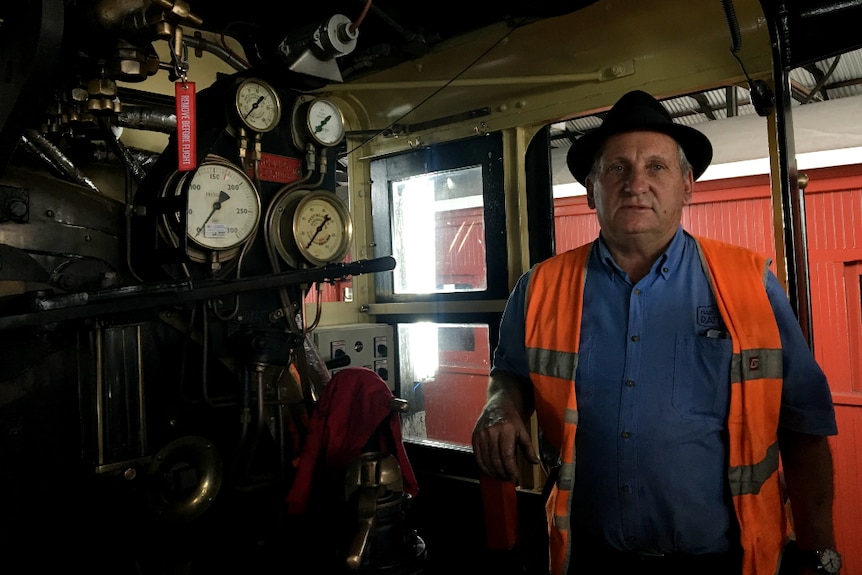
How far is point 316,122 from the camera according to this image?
2422mm

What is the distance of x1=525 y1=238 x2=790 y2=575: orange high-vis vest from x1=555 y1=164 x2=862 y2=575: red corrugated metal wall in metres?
2.55

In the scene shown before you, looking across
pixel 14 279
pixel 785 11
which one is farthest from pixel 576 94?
pixel 14 279

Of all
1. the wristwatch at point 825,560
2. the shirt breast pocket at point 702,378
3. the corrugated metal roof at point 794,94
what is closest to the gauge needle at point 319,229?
the shirt breast pocket at point 702,378

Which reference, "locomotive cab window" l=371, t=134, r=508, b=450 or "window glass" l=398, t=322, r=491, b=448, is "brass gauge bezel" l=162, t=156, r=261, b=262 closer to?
"locomotive cab window" l=371, t=134, r=508, b=450

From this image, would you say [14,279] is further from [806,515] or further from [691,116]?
[691,116]

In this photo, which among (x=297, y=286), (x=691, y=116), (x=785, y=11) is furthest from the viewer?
(x=691, y=116)

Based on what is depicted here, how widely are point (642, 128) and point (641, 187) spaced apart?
0.61 ft

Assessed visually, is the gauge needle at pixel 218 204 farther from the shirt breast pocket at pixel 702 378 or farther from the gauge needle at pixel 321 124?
the shirt breast pocket at pixel 702 378

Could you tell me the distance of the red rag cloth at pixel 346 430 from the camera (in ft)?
6.81

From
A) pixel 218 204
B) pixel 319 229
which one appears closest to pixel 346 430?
pixel 319 229

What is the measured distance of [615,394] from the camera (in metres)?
1.44

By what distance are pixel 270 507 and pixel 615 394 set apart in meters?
1.50

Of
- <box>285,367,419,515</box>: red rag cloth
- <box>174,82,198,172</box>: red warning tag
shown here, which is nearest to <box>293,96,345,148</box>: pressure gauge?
<box>174,82,198,172</box>: red warning tag

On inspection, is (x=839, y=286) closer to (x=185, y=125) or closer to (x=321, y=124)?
(x=321, y=124)
